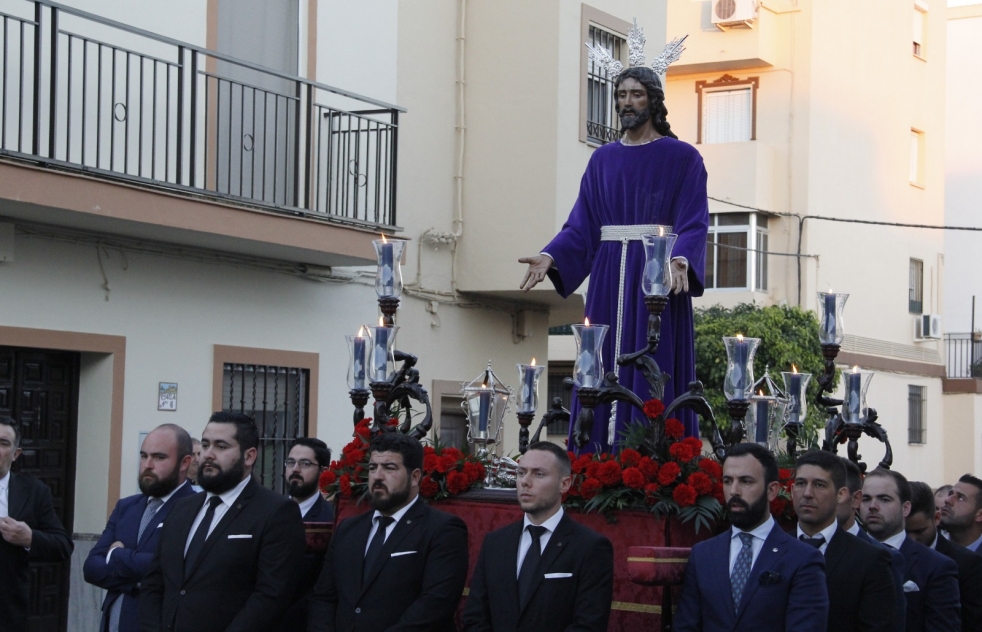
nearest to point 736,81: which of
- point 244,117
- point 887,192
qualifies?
point 887,192

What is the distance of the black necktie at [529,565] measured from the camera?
17.0 ft

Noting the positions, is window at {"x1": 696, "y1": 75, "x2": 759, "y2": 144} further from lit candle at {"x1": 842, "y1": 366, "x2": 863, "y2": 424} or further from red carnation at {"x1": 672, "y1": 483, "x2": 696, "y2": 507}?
red carnation at {"x1": 672, "y1": 483, "x2": 696, "y2": 507}

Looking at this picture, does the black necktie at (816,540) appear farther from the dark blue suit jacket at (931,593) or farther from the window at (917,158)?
the window at (917,158)

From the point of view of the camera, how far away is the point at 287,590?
557 centimetres

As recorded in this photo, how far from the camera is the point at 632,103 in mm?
6961

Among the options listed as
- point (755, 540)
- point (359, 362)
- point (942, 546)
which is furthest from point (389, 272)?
point (942, 546)

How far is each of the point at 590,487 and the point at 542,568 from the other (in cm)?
57

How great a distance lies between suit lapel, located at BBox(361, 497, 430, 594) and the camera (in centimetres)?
550

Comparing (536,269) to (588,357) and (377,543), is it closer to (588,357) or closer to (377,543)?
(588,357)

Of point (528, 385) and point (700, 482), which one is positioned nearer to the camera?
point (700, 482)

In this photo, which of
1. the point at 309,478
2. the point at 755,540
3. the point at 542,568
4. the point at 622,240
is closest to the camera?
the point at 755,540

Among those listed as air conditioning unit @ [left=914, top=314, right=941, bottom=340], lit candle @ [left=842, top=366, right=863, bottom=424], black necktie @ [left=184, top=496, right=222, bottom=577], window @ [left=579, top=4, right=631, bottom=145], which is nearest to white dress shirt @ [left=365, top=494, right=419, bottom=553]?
black necktie @ [left=184, top=496, right=222, bottom=577]

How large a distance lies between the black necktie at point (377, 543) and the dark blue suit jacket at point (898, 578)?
177 cm

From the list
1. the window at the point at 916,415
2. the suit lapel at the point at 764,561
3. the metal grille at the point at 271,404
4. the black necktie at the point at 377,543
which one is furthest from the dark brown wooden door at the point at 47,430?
the window at the point at 916,415
